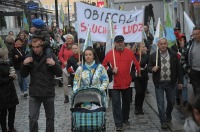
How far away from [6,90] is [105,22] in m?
2.98

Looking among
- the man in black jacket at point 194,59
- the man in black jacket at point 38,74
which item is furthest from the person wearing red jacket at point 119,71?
the man in black jacket at point 38,74

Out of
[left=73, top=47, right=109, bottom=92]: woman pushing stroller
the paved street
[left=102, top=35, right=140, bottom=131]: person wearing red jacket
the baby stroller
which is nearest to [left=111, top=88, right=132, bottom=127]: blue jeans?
[left=102, top=35, right=140, bottom=131]: person wearing red jacket

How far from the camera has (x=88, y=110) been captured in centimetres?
663

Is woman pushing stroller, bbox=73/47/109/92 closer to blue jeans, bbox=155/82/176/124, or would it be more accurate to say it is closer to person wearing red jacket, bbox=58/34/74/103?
blue jeans, bbox=155/82/176/124

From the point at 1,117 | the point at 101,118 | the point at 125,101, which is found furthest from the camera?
the point at 125,101

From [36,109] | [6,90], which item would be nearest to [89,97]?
[36,109]

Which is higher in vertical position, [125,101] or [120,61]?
[120,61]

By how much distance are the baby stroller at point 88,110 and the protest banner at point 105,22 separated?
268 cm

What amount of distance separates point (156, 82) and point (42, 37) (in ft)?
8.52

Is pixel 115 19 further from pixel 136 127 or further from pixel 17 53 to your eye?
pixel 17 53

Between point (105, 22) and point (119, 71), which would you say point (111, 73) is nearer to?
point (119, 71)

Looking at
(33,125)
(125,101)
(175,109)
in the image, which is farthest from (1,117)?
(175,109)

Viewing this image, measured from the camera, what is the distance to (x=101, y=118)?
6547 millimetres

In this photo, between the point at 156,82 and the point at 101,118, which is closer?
the point at 101,118
